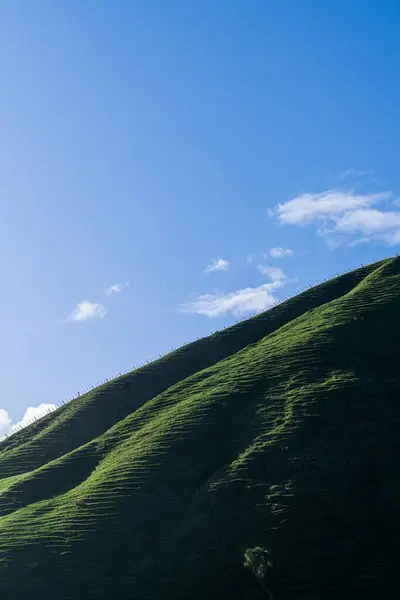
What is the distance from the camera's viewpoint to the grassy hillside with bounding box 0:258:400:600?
41.9m

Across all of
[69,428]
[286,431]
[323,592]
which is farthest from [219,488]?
[69,428]

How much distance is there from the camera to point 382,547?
136ft

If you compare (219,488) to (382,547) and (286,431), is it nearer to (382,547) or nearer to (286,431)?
(286,431)

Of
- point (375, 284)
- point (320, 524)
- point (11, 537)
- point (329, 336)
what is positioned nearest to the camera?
point (320, 524)

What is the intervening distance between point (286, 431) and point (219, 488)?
7709mm

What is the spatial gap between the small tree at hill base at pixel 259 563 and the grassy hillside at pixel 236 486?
5.44 ft

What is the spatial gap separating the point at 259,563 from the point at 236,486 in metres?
9.48

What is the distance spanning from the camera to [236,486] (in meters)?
48.1

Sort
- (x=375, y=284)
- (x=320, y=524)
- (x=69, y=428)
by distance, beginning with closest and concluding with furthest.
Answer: (x=320, y=524), (x=69, y=428), (x=375, y=284)

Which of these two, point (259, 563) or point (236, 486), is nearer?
point (259, 563)

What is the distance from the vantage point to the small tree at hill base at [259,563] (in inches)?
1523

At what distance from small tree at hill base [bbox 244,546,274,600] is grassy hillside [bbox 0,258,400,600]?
166 centimetres

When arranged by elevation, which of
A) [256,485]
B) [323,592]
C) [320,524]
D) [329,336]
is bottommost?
[323,592]

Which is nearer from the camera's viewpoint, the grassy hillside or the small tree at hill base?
the small tree at hill base
